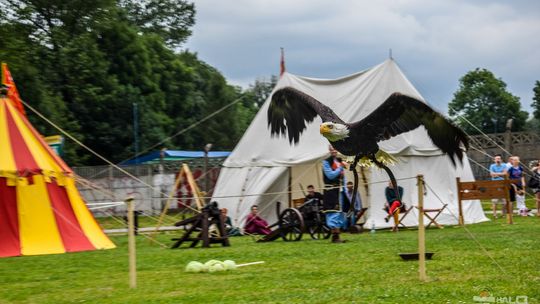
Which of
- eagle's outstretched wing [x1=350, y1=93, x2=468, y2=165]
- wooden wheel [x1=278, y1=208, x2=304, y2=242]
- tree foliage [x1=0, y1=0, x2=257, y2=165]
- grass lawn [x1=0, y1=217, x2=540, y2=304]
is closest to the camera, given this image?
grass lawn [x1=0, y1=217, x2=540, y2=304]

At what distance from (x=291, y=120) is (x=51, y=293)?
4.22 meters

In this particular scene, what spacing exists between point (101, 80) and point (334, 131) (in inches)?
1310

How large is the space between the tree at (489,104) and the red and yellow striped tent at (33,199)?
3254 cm

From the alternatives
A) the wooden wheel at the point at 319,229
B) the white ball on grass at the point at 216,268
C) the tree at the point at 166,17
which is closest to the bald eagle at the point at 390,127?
the white ball on grass at the point at 216,268

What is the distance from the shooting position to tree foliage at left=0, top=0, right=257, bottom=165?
3512 centimetres

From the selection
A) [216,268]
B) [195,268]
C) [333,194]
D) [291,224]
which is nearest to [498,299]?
[216,268]

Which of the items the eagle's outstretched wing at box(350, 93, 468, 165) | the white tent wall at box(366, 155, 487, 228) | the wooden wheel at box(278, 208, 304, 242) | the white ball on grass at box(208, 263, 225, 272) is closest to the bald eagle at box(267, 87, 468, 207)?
the eagle's outstretched wing at box(350, 93, 468, 165)

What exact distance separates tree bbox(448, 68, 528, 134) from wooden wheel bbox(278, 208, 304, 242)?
29959 millimetres

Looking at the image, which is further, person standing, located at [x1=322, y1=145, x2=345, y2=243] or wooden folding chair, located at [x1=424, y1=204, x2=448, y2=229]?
wooden folding chair, located at [x1=424, y1=204, x2=448, y2=229]

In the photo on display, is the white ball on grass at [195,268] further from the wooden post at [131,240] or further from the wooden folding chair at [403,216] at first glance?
the wooden folding chair at [403,216]

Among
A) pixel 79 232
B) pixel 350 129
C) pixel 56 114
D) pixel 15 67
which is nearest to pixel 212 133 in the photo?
pixel 56 114

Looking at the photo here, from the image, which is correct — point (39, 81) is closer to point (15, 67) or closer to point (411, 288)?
point (15, 67)

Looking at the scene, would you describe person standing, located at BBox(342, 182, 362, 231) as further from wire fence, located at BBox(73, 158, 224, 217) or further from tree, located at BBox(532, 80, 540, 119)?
tree, located at BBox(532, 80, 540, 119)

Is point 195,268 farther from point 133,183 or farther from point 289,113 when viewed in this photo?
point 133,183
